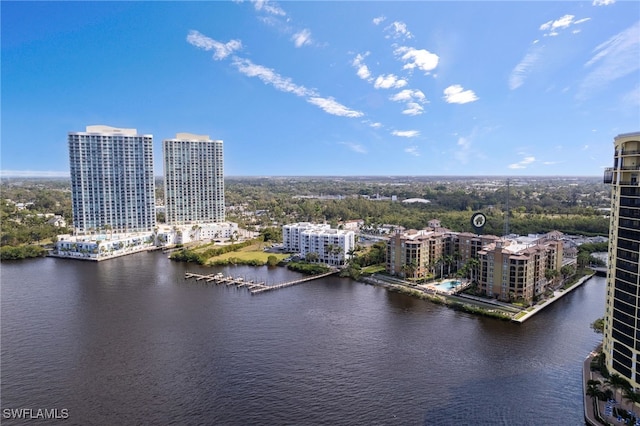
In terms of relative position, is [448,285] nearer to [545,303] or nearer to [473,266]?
[473,266]

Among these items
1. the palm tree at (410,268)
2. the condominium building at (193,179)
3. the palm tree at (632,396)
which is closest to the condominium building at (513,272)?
the palm tree at (410,268)

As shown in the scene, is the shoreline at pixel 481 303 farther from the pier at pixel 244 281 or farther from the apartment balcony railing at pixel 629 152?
the apartment balcony railing at pixel 629 152

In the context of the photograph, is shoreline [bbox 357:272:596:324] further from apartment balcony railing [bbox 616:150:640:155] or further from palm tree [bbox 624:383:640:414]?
apartment balcony railing [bbox 616:150:640:155]

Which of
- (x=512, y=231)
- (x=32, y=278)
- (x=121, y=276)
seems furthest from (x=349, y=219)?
(x=32, y=278)

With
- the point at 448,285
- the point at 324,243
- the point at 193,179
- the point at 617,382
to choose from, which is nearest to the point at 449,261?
the point at 448,285

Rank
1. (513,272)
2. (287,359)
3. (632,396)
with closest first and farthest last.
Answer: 1. (632,396)
2. (287,359)
3. (513,272)
